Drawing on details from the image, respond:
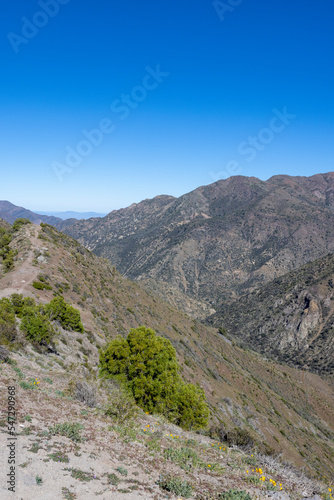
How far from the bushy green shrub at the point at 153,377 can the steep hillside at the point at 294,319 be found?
329 feet

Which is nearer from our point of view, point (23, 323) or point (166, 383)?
point (166, 383)

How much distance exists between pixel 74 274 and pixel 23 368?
26787 mm

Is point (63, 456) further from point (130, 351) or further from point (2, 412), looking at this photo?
point (130, 351)

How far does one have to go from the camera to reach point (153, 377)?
1667 centimetres

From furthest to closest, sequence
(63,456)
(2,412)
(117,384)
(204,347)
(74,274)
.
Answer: (204,347) < (74,274) < (117,384) < (2,412) < (63,456)

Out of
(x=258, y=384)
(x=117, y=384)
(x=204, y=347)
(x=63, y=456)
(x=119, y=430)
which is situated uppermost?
(x=63, y=456)

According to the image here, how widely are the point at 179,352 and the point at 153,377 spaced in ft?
90.4

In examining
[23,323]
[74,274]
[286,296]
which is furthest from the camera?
[286,296]

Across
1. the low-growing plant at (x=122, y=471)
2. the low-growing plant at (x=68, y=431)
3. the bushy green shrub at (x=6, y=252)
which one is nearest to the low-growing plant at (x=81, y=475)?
the low-growing plant at (x=122, y=471)

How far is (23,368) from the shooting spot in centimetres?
1366

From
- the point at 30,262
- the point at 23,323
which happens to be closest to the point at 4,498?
the point at 23,323

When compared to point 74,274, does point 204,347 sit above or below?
below

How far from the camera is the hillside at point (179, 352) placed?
27859 millimetres

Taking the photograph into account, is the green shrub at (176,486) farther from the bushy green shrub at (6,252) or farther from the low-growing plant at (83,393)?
the bushy green shrub at (6,252)
